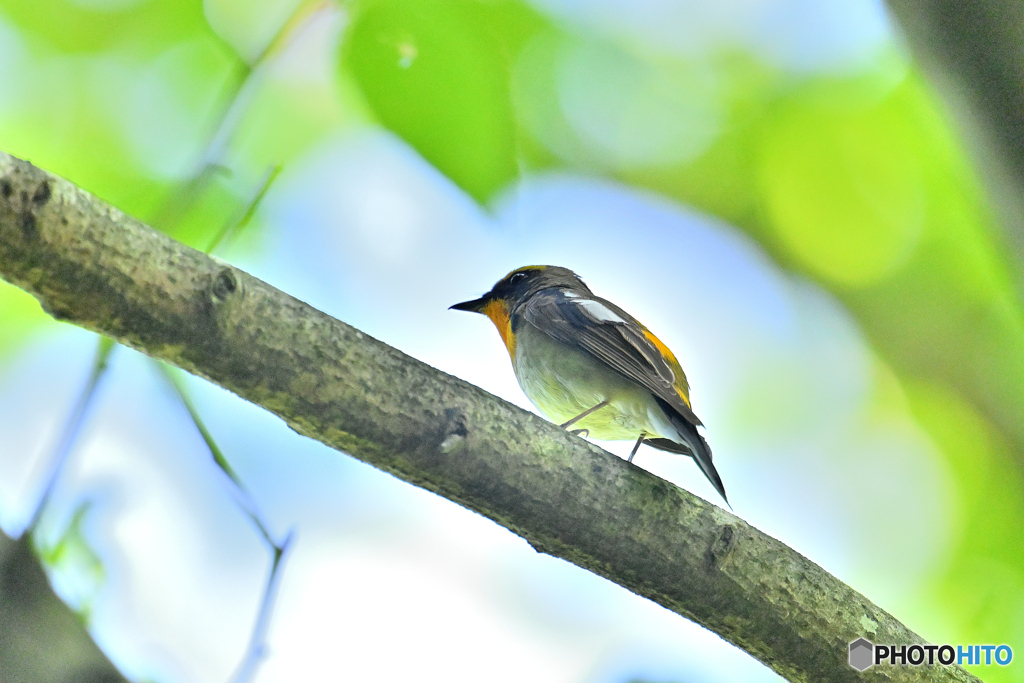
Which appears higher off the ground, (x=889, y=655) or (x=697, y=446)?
(x=697, y=446)

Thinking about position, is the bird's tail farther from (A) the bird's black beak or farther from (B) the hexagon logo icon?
(A) the bird's black beak

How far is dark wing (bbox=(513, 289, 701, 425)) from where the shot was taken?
2.75 m

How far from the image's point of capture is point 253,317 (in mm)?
1514

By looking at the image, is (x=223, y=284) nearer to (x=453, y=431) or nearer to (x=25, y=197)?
(x=25, y=197)

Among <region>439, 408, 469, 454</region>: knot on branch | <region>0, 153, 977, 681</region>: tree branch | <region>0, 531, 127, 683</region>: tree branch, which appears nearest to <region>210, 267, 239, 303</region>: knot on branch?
<region>0, 153, 977, 681</region>: tree branch

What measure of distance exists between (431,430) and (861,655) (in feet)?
4.45

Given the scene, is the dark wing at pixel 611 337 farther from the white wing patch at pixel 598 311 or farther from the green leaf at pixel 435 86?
the green leaf at pixel 435 86

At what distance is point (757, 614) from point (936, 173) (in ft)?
11.2

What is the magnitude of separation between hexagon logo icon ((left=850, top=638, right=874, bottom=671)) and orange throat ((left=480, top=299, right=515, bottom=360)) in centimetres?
186

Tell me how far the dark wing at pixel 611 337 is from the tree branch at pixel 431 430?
2.30ft

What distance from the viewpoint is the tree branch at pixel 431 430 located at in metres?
1.37

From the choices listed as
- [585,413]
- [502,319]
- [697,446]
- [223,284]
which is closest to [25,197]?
[223,284]

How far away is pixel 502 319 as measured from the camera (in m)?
3.88

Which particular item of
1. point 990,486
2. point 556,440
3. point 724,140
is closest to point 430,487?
point 556,440
